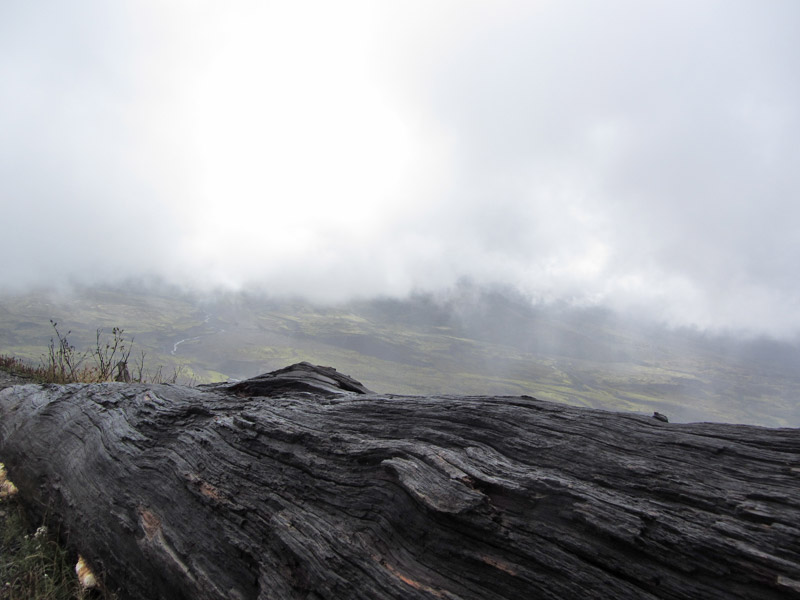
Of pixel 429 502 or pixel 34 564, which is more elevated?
pixel 429 502

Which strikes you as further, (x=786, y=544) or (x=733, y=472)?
(x=733, y=472)

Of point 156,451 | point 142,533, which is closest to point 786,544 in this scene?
point 142,533

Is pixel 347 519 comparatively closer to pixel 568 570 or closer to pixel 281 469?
pixel 281 469

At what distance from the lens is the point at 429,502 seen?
4.33m

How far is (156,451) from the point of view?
269 inches

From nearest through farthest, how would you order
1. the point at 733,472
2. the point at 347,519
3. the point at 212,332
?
1. the point at 733,472
2. the point at 347,519
3. the point at 212,332

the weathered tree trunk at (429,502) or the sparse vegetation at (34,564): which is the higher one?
the weathered tree trunk at (429,502)

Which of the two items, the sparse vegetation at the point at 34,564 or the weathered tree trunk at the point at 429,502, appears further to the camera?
the sparse vegetation at the point at 34,564

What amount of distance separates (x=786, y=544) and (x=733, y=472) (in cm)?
91

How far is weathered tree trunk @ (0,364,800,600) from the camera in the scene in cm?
351

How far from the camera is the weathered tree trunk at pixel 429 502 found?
3512 mm

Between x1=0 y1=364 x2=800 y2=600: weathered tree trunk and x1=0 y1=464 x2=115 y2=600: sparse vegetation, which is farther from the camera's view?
A: x1=0 y1=464 x2=115 y2=600: sparse vegetation

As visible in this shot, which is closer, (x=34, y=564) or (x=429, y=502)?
(x=429, y=502)

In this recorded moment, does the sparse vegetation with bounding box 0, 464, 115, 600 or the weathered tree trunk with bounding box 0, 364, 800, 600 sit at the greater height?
the weathered tree trunk with bounding box 0, 364, 800, 600
